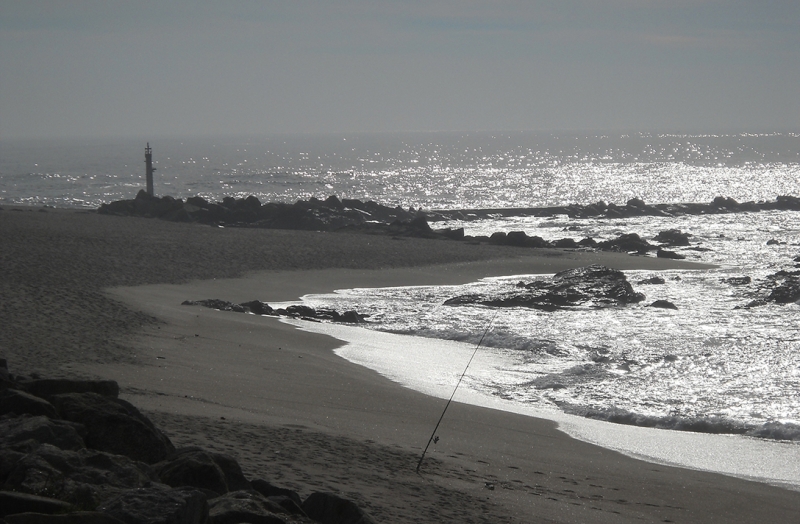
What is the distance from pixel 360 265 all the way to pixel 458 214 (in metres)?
25.4

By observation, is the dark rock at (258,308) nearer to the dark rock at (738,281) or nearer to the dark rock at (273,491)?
the dark rock at (273,491)

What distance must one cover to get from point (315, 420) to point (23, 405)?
12.2ft

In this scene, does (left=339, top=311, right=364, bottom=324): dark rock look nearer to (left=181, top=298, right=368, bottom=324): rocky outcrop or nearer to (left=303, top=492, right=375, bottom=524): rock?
(left=181, top=298, right=368, bottom=324): rocky outcrop

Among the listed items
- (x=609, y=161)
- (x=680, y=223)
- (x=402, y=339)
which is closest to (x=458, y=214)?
(x=680, y=223)

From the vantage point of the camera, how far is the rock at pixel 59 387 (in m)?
6.79

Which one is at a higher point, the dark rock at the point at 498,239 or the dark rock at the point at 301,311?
the dark rock at the point at 301,311

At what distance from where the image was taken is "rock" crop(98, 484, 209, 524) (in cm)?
425

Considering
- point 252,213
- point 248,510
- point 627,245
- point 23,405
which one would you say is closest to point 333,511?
point 248,510

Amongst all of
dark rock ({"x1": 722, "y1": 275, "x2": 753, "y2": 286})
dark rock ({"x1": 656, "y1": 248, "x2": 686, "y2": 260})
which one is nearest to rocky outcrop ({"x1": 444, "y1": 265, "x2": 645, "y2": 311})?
dark rock ({"x1": 722, "y1": 275, "x2": 753, "y2": 286})

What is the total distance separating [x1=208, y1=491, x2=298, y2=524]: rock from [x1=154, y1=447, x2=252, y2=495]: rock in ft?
1.05

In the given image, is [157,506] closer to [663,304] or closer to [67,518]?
[67,518]

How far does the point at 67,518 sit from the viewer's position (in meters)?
4.20

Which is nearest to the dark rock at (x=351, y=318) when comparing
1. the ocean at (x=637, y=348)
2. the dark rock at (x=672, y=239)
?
the ocean at (x=637, y=348)

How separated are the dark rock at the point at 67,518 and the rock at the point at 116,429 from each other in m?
1.73
